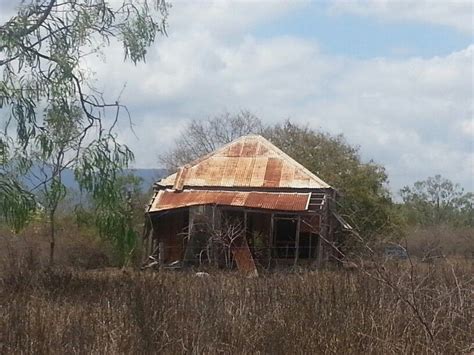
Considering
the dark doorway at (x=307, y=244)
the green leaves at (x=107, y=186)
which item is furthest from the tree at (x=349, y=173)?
the green leaves at (x=107, y=186)

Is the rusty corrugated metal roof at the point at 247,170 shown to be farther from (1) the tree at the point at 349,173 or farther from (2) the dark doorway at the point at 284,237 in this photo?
(1) the tree at the point at 349,173

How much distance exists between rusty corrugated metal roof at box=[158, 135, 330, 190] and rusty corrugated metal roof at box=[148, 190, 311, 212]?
336 mm

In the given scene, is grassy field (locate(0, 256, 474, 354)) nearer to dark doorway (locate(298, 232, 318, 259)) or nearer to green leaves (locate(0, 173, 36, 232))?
green leaves (locate(0, 173, 36, 232))

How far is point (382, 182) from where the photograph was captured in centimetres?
3331

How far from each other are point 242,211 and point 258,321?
45.6 feet

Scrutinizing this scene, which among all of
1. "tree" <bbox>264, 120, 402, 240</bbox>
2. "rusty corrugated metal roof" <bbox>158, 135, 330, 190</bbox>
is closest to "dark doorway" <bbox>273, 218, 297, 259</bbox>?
"rusty corrugated metal roof" <bbox>158, 135, 330, 190</bbox>

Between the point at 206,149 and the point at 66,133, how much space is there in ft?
101

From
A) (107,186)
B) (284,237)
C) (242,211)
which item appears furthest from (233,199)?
(107,186)

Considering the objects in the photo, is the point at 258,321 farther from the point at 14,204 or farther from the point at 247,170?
the point at 247,170

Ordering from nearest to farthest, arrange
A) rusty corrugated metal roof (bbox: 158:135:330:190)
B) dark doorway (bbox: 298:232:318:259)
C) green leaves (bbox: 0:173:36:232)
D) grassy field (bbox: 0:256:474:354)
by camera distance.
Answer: grassy field (bbox: 0:256:474:354) → green leaves (bbox: 0:173:36:232) → rusty corrugated metal roof (bbox: 158:135:330:190) → dark doorway (bbox: 298:232:318:259)

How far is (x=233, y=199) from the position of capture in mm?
21516

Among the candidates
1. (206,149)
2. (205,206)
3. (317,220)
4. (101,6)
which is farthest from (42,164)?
(206,149)

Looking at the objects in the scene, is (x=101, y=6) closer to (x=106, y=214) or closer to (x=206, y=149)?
(x=106, y=214)

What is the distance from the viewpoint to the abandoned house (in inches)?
822
